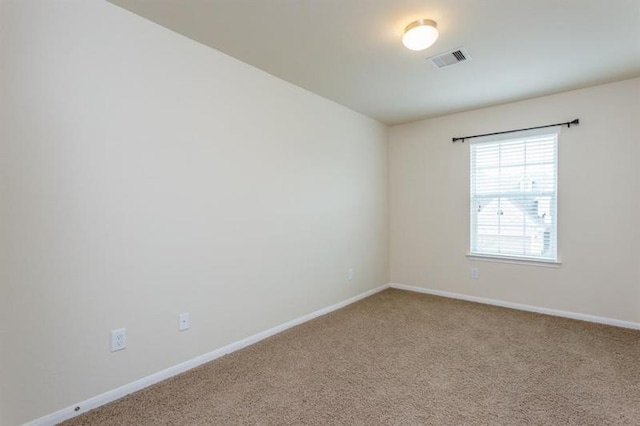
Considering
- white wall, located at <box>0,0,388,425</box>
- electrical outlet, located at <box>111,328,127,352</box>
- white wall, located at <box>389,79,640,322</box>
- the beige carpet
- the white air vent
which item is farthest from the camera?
white wall, located at <box>389,79,640,322</box>

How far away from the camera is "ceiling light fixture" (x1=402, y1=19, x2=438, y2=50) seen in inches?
82.6

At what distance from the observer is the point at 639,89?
304 cm

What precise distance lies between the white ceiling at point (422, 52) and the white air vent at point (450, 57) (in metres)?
0.06

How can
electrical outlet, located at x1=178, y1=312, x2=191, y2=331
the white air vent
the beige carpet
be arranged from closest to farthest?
1. the beige carpet
2. electrical outlet, located at x1=178, y1=312, x2=191, y2=331
3. the white air vent

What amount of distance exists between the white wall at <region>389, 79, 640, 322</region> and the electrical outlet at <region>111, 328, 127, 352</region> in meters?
3.60

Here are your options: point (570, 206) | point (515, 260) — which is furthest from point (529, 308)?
point (570, 206)

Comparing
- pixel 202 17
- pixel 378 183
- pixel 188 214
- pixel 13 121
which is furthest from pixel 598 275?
pixel 13 121

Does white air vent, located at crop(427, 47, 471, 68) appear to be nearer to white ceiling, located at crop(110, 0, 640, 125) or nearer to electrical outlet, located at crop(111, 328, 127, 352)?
white ceiling, located at crop(110, 0, 640, 125)

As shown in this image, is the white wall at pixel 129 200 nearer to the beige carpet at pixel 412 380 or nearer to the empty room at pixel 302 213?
the empty room at pixel 302 213

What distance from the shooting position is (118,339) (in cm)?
199

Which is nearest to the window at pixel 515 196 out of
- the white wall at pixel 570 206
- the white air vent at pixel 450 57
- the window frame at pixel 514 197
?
the window frame at pixel 514 197

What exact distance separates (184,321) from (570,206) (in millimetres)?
3871

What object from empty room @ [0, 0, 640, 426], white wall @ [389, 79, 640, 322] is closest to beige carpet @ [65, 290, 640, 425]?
empty room @ [0, 0, 640, 426]

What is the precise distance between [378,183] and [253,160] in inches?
87.4
